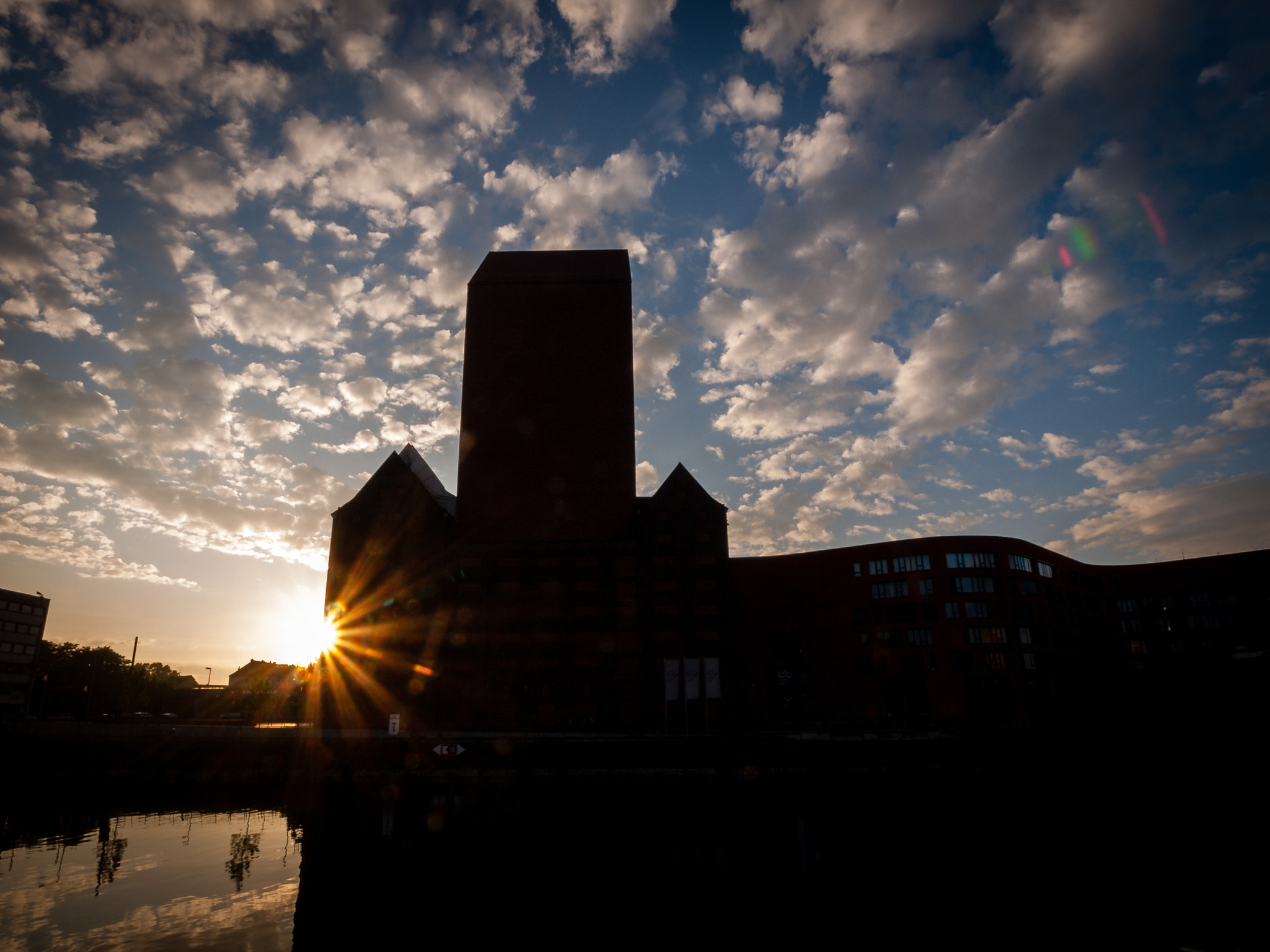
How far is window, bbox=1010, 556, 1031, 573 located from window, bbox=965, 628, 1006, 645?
8.73 metres

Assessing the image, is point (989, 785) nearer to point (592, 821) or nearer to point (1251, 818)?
point (1251, 818)

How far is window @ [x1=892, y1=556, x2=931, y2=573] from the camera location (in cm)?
8800

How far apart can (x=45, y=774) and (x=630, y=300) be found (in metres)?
57.5

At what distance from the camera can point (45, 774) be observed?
43469 millimetres

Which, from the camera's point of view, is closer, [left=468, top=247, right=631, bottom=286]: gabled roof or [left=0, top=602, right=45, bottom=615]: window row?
[left=468, top=247, right=631, bottom=286]: gabled roof

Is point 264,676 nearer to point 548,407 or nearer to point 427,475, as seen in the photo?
point 427,475

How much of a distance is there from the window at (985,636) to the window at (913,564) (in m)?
9.13

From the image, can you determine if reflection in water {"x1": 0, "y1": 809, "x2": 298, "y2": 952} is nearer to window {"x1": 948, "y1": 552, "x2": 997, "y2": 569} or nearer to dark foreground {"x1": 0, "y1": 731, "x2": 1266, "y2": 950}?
dark foreground {"x1": 0, "y1": 731, "x2": 1266, "y2": 950}

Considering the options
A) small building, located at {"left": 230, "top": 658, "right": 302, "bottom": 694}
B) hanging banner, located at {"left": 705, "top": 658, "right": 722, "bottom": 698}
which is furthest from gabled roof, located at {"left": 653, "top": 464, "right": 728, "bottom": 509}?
small building, located at {"left": 230, "top": 658, "right": 302, "bottom": 694}

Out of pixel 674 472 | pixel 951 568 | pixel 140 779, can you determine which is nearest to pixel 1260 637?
pixel 951 568

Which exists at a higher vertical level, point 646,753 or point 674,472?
point 674,472

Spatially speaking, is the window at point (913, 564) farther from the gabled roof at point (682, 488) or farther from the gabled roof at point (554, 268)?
the gabled roof at point (554, 268)

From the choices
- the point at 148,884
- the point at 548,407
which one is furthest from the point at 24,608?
the point at 148,884

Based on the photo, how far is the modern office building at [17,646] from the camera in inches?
4530
